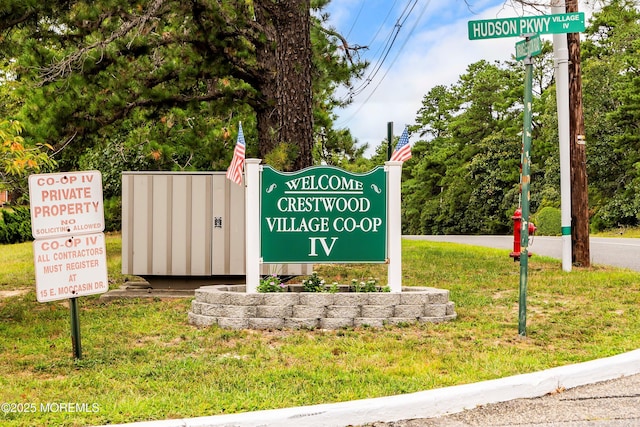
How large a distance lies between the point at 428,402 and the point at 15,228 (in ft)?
83.1

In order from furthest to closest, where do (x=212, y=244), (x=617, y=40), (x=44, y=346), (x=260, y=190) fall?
(x=617, y=40), (x=212, y=244), (x=260, y=190), (x=44, y=346)

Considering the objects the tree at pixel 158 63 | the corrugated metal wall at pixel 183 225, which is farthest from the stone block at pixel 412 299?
the tree at pixel 158 63

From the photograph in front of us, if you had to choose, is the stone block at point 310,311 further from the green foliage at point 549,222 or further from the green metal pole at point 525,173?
the green foliage at point 549,222

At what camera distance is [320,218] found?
8406mm

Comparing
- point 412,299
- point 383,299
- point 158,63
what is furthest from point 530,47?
point 158,63

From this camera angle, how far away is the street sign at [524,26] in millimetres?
7121

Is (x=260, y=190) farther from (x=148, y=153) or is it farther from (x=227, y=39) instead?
(x=148, y=153)

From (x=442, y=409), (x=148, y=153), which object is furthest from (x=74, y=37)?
(x=442, y=409)

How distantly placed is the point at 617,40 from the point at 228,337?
123ft

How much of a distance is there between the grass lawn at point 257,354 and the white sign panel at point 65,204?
47.9 inches

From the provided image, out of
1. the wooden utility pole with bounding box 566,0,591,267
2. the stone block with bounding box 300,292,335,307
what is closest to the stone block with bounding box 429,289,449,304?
the stone block with bounding box 300,292,335,307

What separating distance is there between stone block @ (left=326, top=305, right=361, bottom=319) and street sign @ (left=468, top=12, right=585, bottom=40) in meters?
3.13

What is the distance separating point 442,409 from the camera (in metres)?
5.28

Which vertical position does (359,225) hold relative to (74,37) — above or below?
below
